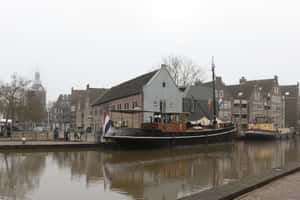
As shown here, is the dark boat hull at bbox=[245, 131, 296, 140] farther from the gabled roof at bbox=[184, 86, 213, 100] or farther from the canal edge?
the canal edge

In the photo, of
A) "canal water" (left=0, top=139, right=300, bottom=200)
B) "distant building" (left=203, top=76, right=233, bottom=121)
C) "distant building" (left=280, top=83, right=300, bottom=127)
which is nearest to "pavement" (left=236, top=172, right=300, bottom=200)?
"canal water" (left=0, top=139, right=300, bottom=200)

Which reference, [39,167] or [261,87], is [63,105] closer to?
A: [261,87]

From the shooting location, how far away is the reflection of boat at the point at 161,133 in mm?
23641

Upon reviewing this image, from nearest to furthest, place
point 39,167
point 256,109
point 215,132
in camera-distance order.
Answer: point 39,167 < point 215,132 < point 256,109

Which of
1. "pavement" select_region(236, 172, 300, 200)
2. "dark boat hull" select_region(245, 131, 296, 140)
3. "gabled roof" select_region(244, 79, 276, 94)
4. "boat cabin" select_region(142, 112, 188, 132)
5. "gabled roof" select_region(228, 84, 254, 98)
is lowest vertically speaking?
"dark boat hull" select_region(245, 131, 296, 140)

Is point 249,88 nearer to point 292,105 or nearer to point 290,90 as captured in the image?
point 292,105

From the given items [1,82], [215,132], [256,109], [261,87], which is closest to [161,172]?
[215,132]

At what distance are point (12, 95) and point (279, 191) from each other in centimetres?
3072

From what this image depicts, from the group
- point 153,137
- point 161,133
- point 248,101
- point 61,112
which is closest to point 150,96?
point 161,133

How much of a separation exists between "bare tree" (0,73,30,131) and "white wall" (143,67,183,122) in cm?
1426

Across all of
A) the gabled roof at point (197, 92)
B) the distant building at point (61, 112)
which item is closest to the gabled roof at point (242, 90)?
the gabled roof at point (197, 92)

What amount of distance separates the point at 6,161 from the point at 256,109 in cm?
5004

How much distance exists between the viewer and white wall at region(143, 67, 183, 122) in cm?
3462

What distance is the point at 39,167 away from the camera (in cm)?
1447
